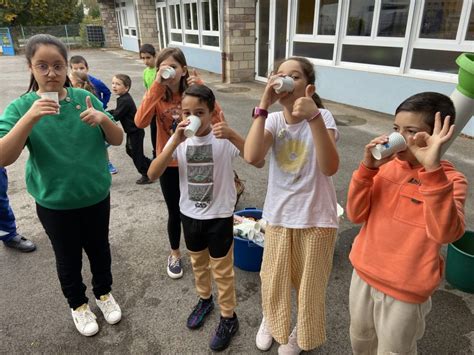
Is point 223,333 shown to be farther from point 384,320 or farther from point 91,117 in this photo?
point 91,117

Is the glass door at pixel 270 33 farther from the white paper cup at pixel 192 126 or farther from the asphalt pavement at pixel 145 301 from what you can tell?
the white paper cup at pixel 192 126

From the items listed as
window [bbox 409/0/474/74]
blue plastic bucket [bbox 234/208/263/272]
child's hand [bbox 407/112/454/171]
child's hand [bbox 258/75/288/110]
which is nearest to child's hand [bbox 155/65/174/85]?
child's hand [bbox 258/75/288/110]

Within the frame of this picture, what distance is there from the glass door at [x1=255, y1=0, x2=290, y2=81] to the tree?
25949 mm

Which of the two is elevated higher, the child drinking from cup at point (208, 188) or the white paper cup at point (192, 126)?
the white paper cup at point (192, 126)

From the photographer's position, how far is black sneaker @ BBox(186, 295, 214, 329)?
8.04ft

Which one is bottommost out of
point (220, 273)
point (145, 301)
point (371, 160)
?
point (145, 301)

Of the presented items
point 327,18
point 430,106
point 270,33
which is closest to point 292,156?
point 430,106

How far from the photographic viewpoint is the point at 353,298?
5.80 ft

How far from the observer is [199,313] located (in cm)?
250

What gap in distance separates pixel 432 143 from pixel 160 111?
1916 mm

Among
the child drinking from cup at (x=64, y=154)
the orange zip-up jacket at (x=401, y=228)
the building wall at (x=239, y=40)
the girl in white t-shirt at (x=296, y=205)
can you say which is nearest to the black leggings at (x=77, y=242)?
the child drinking from cup at (x=64, y=154)

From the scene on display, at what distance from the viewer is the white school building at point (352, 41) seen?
6.53 metres

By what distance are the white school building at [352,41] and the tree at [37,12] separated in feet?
70.0

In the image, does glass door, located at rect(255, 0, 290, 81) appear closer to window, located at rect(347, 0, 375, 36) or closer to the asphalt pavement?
window, located at rect(347, 0, 375, 36)
